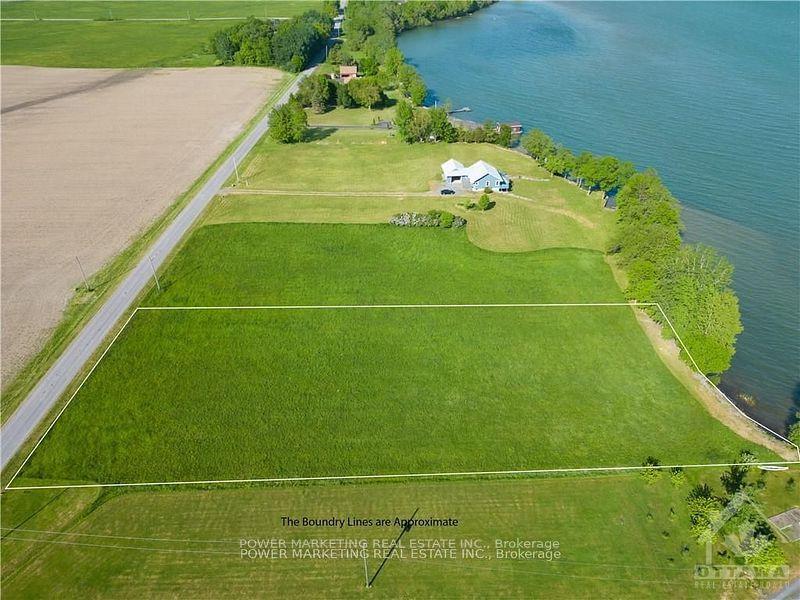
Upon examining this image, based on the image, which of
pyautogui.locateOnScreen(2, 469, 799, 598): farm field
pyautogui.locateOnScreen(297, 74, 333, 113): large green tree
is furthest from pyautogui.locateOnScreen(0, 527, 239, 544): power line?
pyautogui.locateOnScreen(297, 74, 333, 113): large green tree

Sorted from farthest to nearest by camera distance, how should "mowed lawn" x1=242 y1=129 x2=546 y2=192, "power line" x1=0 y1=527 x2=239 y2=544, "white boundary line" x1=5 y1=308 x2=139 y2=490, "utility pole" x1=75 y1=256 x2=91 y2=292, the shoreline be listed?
"mowed lawn" x1=242 y1=129 x2=546 y2=192 < "utility pole" x1=75 y1=256 x2=91 y2=292 < the shoreline < "white boundary line" x1=5 y1=308 x2=139 y2=490 < "power line" x1=0 y1=527 x2=239 y2=544

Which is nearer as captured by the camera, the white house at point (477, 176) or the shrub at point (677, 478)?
the shrub at point (677, 478)

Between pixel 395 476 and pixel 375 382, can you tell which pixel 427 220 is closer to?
pixel 375 382

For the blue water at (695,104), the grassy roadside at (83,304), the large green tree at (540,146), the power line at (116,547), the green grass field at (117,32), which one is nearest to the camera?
the power line at (116,547)

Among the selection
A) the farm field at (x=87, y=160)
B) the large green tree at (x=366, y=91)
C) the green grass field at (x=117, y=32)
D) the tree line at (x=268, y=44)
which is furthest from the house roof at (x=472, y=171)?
the green grass field at (x=117, y=32)

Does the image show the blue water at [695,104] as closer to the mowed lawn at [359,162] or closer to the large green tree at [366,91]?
the large green tree at [366,91]

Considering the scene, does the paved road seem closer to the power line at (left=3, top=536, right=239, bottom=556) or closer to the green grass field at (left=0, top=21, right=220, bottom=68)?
the power line at (left=3, top=536, right=239, bottom=556)

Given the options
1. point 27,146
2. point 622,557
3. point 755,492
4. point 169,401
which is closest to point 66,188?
point 27,146

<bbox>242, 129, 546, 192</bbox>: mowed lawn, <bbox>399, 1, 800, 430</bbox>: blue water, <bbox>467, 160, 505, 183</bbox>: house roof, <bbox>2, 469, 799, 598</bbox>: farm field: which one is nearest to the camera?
<bbox>2, 469, 799, 598</bbox>: farm field
